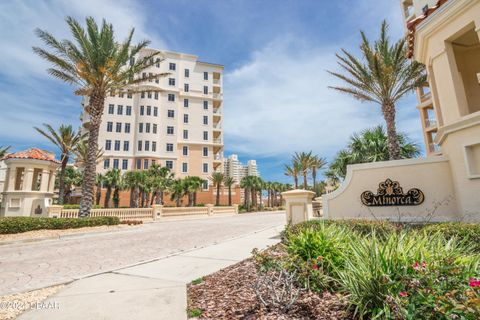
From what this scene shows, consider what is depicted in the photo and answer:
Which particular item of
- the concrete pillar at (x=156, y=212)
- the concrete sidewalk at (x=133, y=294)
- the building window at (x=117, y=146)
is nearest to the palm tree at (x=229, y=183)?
the building window at (x=117, y=146)

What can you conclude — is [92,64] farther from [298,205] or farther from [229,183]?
[229,183]

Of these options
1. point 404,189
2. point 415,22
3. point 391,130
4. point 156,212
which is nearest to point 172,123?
point 156,212

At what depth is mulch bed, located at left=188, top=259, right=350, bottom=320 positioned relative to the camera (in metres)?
3.35

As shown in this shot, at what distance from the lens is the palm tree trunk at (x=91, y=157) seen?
1862 centimetres

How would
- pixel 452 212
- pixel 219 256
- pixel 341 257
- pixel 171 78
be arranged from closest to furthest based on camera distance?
pixel 341 257 → pixel 219 256 → pixel 452 212 → pixel 171 78

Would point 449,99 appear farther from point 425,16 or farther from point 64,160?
point 64,160

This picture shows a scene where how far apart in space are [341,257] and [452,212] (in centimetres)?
760

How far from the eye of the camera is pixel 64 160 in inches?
1315

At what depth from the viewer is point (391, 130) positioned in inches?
619

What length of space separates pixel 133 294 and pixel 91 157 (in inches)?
676

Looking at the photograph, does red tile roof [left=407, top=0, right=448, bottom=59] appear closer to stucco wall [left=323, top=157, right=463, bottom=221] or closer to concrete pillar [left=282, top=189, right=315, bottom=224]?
stucco wall [left=323, top=157, right=463, bottom=221]

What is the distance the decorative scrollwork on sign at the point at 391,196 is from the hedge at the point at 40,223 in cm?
1675

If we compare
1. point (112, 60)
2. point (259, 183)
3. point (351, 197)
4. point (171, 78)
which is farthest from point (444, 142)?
point (171, 78)

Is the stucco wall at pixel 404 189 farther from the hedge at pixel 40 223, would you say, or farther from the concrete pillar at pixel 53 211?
the concrete pillar at pixel 53 211
